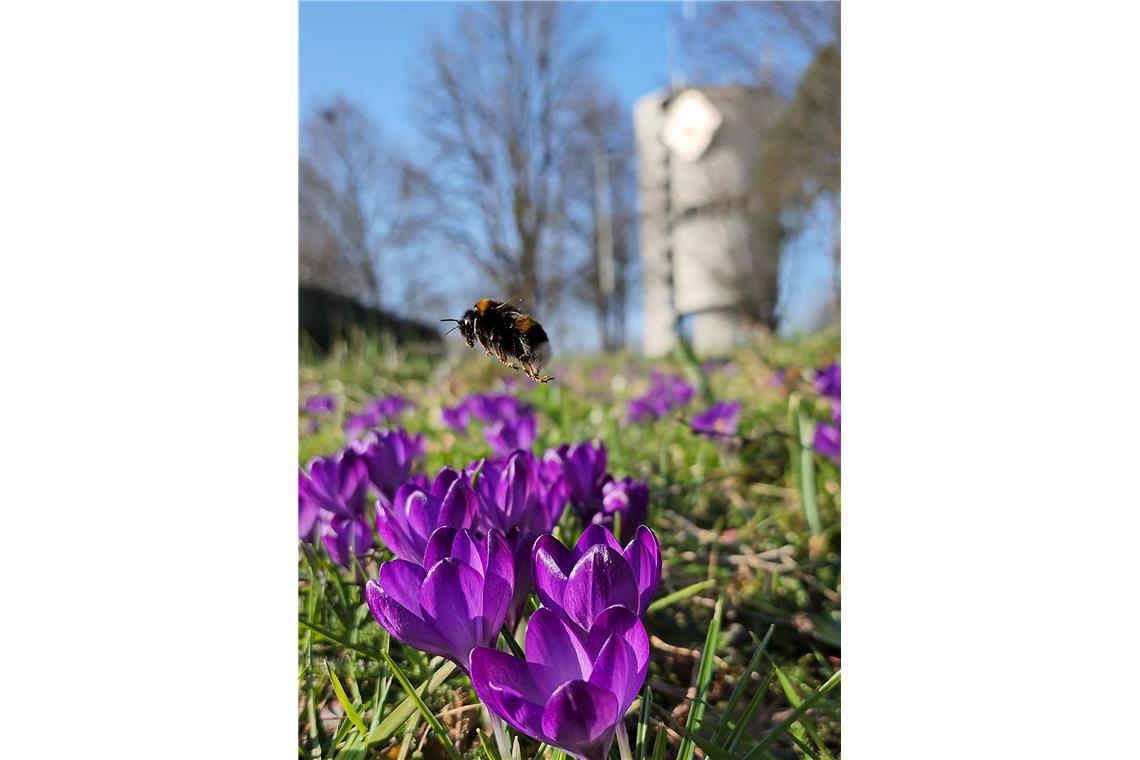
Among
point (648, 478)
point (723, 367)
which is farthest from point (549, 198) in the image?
point (723, 367)

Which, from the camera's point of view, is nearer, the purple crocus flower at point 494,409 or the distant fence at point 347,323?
the purple crocus flower at point 494,409

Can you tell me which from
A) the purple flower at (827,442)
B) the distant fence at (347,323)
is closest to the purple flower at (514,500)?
the purple flower at (827,442)

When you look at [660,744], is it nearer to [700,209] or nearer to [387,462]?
[387,462]

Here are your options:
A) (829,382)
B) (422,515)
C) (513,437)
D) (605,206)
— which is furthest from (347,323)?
(422,515)

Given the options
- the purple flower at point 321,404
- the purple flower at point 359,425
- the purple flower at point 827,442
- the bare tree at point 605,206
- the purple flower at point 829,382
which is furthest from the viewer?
the purple flower at point 321,404

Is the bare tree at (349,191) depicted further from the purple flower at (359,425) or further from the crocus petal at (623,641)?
the crocus petal at (623,641)

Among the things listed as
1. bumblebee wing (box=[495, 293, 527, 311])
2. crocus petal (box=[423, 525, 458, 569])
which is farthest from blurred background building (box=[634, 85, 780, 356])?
crocus petal (box=[423, 525, 458, 569])
